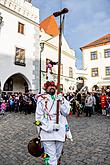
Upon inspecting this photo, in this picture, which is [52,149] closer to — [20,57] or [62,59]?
[20,57]

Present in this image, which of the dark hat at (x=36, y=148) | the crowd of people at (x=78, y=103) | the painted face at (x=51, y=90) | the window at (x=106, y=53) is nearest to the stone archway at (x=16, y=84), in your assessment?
the crowd of people at (x=78, y=103)

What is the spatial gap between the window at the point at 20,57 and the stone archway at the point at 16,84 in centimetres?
164

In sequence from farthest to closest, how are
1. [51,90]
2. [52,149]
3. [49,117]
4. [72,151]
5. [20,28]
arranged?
[20,28] → [72,151] → [51,90] → [49,117] → [52,149]

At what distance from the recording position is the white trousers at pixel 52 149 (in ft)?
10.6

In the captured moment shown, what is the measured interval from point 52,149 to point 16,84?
18099 millimetres

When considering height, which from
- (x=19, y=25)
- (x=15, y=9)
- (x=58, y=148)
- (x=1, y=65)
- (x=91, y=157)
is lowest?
(x=91, y=157)

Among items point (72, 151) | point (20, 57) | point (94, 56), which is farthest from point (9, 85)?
point (94, 56)

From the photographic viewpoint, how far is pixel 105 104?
1441cm

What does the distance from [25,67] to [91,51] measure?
791 inches

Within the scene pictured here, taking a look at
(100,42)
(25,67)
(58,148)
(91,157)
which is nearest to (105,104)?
(25,67)

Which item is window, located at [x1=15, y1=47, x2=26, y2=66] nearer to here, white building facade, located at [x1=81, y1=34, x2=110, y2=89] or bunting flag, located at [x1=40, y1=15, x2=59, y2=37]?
bunting flag, located at [x1=40, y1=15, x2=59, y2=37]

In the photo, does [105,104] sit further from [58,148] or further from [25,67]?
[58,148]

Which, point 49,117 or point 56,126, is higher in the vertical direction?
point 49,117

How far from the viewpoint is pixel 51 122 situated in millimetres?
3369
